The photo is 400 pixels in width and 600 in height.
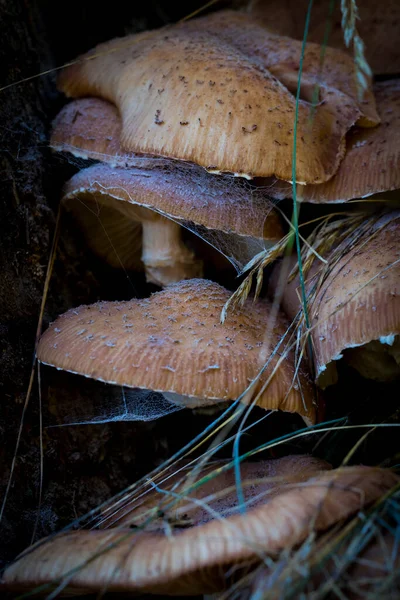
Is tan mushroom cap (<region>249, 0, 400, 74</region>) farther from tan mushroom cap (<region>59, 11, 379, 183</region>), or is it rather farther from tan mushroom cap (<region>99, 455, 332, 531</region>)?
tan mushroom cap (<region>99, 455, 332, 531</region>)

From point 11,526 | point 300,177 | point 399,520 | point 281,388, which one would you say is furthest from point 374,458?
point 11,526

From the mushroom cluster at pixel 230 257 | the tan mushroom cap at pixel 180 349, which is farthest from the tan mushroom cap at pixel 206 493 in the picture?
the tan mushroom cap at pixel 180 349

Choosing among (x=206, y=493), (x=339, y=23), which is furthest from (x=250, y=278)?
(x=339, y=23)

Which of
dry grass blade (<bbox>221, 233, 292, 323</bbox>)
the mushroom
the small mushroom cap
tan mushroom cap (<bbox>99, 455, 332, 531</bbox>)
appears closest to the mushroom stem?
the mushroom

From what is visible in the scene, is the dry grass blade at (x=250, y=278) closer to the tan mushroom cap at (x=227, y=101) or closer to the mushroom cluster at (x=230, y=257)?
the mushroom cluster at (x=230, y=257)

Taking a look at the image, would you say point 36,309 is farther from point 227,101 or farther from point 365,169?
point 365,169

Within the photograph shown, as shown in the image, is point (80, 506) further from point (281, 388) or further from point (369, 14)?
point (369, 14)
